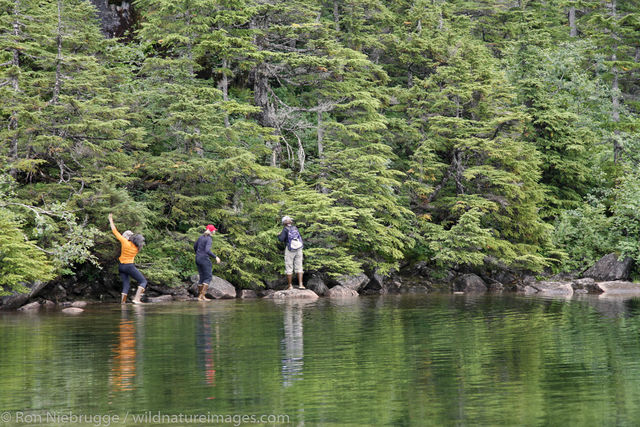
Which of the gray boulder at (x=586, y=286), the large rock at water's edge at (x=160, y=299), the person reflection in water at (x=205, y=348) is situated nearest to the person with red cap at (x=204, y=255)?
the large rock at water's edge at (x=160, y=299)

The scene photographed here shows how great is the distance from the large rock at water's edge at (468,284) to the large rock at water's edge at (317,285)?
5566mm

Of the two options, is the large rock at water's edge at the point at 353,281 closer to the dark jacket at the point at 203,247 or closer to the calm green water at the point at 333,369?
the dark jacket at the point at 203,247

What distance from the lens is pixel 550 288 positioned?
25.2 metres

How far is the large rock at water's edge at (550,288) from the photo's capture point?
2383 cm

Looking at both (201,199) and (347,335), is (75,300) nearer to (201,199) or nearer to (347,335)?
(201,199)

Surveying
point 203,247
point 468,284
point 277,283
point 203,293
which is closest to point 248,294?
point 277,283

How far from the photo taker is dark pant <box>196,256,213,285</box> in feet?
64.4

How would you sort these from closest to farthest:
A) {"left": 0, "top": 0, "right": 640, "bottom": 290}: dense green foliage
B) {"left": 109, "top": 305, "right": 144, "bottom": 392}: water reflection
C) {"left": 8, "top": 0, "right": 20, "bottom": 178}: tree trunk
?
{"left": 109, "top": 305, "right": 144, "bottom": 392}: water reflection < {"left": 8, "top": 0, "right": 20, "bottom": 178}: tree trunk < {"left": 0, "top": 0, "right": 640, "bottom": 290}: dense green foliage

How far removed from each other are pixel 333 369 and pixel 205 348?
261 cm

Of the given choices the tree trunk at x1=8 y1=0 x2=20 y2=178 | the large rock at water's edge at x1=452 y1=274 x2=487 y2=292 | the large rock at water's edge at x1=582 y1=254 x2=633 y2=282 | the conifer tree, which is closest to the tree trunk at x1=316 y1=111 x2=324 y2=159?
the conifer tree

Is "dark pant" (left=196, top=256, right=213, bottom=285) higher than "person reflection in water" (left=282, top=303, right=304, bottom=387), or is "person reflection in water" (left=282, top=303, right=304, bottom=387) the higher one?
"dark pant" (left=196, top=256, right=213, bottom=285)

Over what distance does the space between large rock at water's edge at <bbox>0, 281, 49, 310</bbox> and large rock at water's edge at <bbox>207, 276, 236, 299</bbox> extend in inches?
191

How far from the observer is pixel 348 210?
2473cm

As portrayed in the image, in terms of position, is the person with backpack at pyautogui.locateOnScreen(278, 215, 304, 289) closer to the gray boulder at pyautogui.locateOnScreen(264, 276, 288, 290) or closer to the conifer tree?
the gray boulder at pyautogui.locateOnScreen(264, 276, 288, 290)
